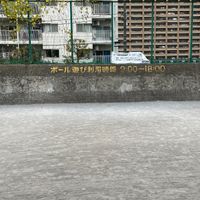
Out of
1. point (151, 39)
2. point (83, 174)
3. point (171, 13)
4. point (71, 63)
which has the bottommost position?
point (83, 174)

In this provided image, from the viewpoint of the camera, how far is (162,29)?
10016 mm

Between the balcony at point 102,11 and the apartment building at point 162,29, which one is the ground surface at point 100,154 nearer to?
the apartment building at point 162,29

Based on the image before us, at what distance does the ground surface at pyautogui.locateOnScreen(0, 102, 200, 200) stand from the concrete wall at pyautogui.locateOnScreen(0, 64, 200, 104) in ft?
3.73

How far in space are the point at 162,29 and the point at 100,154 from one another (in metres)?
6.49

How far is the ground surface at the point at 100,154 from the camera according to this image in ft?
12.0

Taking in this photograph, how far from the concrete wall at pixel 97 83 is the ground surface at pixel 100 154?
3.73 feet

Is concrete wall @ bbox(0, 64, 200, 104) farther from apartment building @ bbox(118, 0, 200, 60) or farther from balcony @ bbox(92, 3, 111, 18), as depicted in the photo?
balcony @ bbox(92, 3, 111, 18)

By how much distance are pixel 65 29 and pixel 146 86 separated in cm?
340

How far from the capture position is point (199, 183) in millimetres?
3807

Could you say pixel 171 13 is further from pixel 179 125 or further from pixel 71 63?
pixel 179 125

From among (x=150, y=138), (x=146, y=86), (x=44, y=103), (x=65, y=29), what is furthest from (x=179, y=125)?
(x=65, y=29)

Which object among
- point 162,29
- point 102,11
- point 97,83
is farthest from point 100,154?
point 102,11

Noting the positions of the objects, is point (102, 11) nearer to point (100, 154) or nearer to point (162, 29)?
point (162, 29)

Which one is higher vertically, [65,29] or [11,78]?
[65,29]
